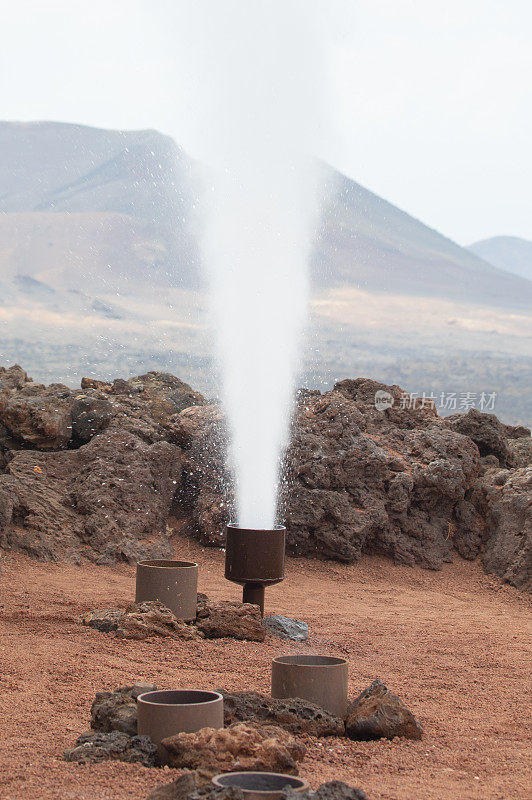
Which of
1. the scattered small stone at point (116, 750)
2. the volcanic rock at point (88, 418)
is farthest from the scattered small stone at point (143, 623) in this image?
the volcanic rock at point (88, 418)

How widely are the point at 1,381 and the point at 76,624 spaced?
21.0 feet

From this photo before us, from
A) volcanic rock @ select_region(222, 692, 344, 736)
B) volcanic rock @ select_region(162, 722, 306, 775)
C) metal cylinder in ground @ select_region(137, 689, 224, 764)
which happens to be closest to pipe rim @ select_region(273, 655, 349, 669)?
volcanic rock @ select_region(222, 692, 344, 736)

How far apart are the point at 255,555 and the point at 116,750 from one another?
3480mm

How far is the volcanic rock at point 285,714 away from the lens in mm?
4344

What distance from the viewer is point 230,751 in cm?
351

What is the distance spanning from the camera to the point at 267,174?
11156 mm

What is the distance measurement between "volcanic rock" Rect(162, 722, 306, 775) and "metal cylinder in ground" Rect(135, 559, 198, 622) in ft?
10.2

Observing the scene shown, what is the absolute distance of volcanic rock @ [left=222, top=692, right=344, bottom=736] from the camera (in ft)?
14.3

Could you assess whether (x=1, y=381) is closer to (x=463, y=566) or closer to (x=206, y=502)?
(x=206, y=502)

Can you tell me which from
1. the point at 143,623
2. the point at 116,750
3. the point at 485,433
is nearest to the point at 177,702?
the point at 116,750

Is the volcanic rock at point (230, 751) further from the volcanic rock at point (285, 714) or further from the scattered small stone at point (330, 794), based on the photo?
the volcanic rock at point (285, 714)

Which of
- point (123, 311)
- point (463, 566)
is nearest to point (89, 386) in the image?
point (463, 566)

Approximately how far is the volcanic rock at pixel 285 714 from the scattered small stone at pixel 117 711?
1.50 feet

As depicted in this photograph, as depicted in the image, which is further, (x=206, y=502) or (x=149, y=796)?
(x=206, y=502)
